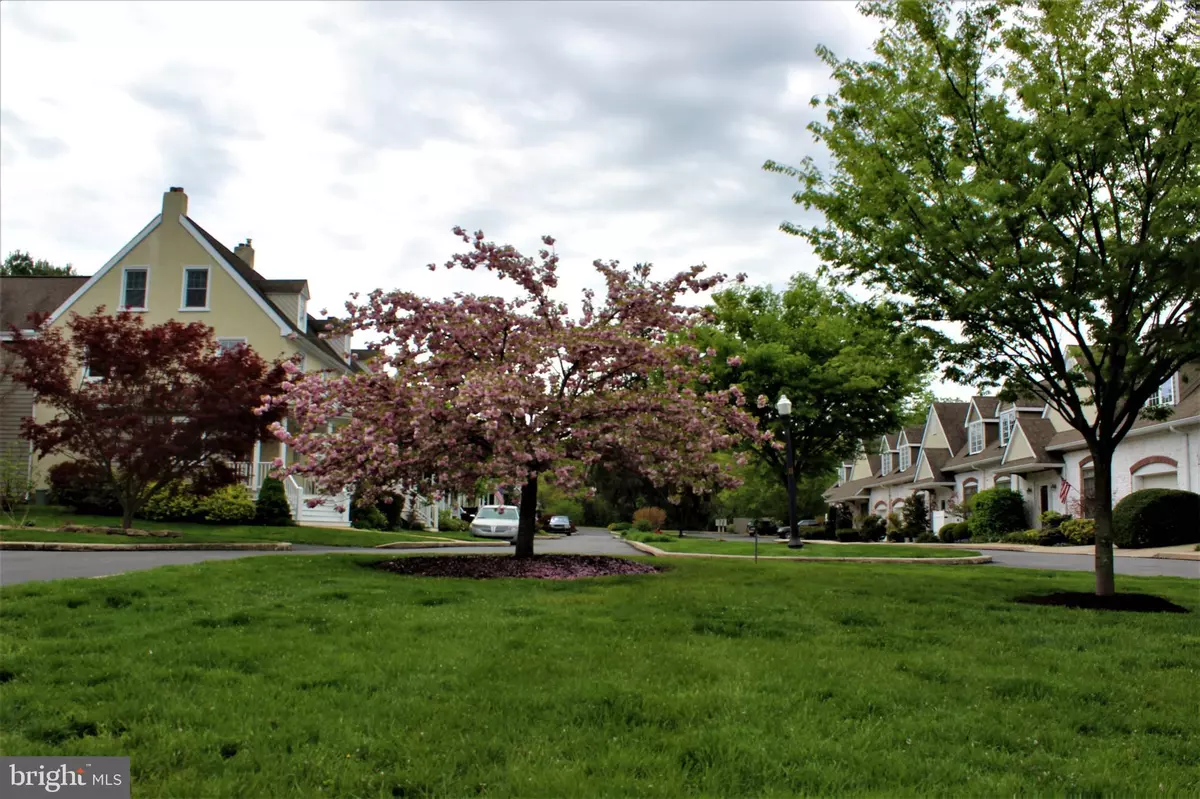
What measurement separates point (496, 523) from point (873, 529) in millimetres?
21754

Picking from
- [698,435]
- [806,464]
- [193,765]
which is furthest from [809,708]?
[806,464]

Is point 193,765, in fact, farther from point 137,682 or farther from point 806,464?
point 806,464

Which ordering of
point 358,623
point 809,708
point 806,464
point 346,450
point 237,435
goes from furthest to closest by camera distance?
point 806,464 → point 237,435 → point 346,450 → point 358,623 → point 809,708

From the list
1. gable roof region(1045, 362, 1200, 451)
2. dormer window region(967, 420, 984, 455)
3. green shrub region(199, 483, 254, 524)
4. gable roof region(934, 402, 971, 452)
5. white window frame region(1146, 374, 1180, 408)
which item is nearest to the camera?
green shrub region(199, 483, 254, 524)

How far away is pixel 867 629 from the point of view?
765cm

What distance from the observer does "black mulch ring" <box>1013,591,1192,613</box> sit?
9961 mm

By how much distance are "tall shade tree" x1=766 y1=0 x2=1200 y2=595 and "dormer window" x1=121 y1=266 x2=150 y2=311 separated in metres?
25.8

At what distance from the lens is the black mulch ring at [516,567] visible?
1206 centimetres

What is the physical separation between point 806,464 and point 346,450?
25.8 metres

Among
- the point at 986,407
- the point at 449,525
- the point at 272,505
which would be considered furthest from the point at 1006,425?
the point at 272,505

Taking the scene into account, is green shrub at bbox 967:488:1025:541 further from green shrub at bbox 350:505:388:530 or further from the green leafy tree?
the green leafy tree

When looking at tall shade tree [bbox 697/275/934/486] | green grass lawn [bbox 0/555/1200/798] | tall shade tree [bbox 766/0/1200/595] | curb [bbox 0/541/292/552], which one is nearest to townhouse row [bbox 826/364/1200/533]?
tall shade tree [bbox 697/275/934/486]

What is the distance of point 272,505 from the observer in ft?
91.8

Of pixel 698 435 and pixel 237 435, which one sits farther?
pixel 237 435
